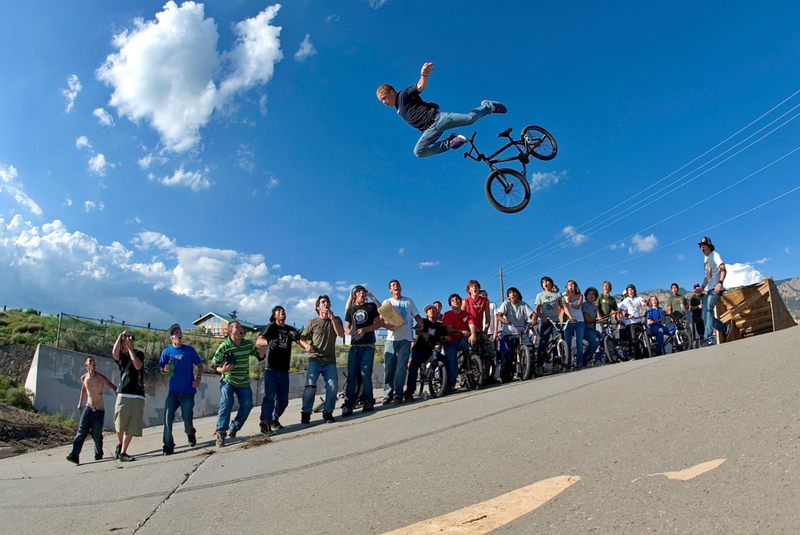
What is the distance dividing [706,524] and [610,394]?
2.64m

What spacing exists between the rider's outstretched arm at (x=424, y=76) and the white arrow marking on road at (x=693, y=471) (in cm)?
576

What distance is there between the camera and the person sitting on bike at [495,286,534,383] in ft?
27.4

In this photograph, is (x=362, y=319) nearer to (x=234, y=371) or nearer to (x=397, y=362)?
(x=397, y=362)

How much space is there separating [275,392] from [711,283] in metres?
7.69

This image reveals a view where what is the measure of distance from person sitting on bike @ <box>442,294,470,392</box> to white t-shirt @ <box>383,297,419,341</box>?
2.46 feet

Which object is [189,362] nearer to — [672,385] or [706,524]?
[672,385]

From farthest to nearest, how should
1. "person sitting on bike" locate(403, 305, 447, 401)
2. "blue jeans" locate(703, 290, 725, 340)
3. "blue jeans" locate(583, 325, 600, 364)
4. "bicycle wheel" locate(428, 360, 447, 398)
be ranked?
1. "blue jeans" locate(583, 325, 600, 364)
2. "blue jeans" locate(703, 290, 725, 340)
3. "person sitting on bike" locate(403, 305, 447, 401)
4. "bicycle wheel" locate(428, 360, 447, 398)

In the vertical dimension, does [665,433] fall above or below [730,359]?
below

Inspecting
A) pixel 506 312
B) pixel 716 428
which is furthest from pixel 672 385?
pixel 506 312

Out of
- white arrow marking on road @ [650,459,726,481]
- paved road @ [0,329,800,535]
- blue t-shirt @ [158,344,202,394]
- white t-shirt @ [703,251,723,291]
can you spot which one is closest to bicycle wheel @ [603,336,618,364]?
white t-shirt @ [703,251,723,291]

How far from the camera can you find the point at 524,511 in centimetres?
250

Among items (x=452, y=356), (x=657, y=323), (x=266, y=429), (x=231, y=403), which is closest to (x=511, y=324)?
(x=452, y=356)

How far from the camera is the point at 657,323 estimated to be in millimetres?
10406

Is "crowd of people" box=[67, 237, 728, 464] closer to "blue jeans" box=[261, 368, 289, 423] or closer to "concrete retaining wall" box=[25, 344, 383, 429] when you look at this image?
"blue jeans" box=[261, 368, 289, 423]
